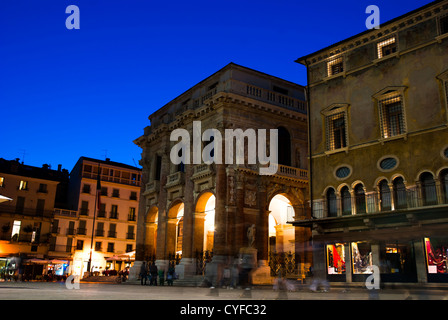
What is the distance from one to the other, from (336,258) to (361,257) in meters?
1.46

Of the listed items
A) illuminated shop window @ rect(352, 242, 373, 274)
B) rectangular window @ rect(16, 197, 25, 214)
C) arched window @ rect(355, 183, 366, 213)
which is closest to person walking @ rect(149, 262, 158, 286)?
illuminated shop window @ rect(352, 242, 373, 274)

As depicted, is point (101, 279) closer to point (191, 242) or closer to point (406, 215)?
point (191, 242)

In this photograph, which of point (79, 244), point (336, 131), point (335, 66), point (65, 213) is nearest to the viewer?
point (336, 131)

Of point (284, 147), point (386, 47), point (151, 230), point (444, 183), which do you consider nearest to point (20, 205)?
point (151, 230)

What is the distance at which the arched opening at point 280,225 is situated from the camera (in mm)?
35750

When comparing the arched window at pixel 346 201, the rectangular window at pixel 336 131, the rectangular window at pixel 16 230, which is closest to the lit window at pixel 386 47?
the rectangular window at pixel 336 131

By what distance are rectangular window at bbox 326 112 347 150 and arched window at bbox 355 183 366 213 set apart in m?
2.63

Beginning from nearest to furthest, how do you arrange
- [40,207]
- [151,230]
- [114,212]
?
1. [151,230]
2. [40,207]
3. [114,212]

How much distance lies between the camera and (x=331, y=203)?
2477cm

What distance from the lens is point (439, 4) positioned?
21297 mm

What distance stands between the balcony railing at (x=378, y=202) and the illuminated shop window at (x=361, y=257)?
1.69 metres

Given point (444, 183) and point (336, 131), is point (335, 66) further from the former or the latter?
point (444, 183)

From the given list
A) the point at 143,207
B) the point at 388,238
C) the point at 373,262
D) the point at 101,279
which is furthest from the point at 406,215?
the point at 101,279
